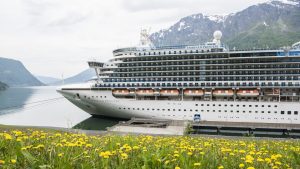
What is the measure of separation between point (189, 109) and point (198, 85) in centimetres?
347

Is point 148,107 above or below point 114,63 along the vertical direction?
below

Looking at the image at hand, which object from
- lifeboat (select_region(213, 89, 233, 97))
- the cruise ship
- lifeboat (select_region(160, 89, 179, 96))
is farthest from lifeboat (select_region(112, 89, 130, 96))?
lifeboat (select_region(213, 89, 233, 97))

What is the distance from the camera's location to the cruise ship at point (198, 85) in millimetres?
39062

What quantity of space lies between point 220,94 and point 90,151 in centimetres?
3676

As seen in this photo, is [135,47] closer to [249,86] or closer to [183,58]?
[183,58]

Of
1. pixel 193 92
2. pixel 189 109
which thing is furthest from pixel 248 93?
pixel 189 109

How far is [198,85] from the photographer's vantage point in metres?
41.7

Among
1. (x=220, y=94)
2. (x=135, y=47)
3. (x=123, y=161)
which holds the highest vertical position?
(x=135, y=47)

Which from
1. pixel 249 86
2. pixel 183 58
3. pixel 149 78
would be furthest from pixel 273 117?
pixel 149 78

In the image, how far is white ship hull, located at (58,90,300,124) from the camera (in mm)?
38188

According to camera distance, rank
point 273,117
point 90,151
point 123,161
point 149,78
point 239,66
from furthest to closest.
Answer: point 149,78
point 239,66
point 273,117
point 90,151
point 123,161

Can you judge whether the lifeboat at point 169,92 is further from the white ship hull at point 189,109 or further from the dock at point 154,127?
the dock at point 154,127

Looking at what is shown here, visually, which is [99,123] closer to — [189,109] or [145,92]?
[145,92]

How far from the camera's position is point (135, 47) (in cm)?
4691
